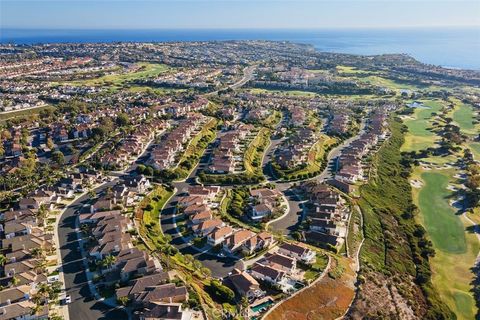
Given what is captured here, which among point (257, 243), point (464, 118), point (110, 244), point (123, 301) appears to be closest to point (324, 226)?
point (257, 243)

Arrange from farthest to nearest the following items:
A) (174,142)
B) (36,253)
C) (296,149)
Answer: (174,142), (296,149), (36,253)

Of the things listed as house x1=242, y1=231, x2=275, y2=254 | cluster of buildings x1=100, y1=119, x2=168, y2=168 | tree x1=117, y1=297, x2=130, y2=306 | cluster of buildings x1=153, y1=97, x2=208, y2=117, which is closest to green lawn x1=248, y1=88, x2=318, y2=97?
cluster of buildings x1=153, y1=97, x2=208, y2=117

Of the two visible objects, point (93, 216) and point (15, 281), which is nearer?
point (15, 281)

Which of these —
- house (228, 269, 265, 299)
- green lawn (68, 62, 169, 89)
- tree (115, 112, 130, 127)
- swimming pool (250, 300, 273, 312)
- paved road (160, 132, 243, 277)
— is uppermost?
green lawn (68, 62, 169, 89)

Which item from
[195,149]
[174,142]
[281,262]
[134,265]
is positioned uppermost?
[174,142]

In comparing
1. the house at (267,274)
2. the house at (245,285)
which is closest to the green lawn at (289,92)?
the house at (267,274)

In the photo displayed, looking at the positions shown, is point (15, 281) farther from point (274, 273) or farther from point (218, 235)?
point (274, 273)

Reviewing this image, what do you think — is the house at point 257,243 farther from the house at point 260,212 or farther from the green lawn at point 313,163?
the green lawn at point 313,163

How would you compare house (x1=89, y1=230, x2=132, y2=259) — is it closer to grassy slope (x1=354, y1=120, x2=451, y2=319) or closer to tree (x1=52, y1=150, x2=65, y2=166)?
grassy slope (x1=354, y1=120, x2=451, y2=319)
